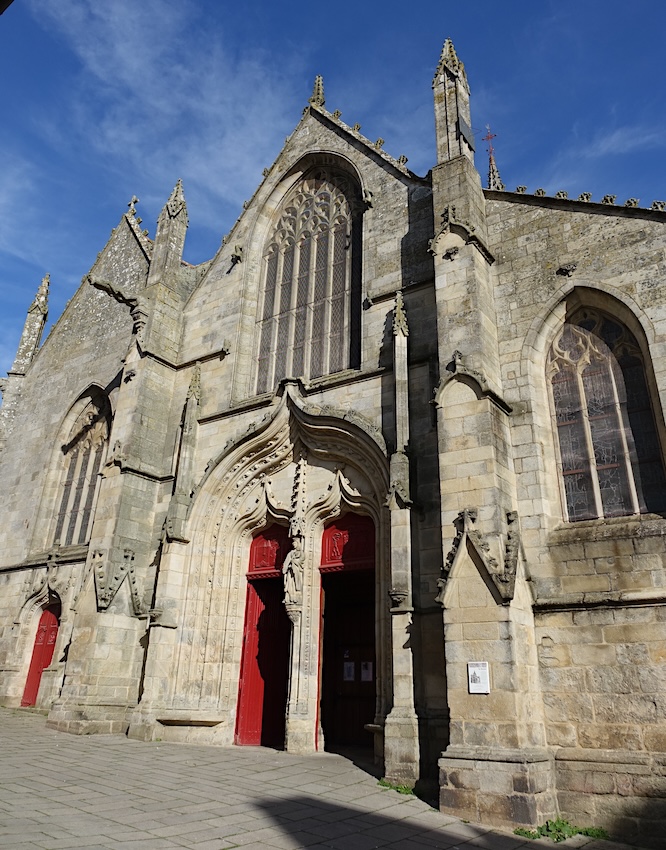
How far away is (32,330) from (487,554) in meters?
16.8

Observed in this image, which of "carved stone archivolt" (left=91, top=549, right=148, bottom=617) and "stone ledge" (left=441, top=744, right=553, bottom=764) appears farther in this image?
"carved stone archivolt" (left=91, top=549, right=148, bottom=617)

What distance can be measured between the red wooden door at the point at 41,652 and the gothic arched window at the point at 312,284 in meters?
7.27

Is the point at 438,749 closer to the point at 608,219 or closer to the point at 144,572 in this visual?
the point at 144,572

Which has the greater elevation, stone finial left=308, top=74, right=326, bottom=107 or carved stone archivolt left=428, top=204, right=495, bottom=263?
stone finial left=308, top=74, right=326, bottom=107

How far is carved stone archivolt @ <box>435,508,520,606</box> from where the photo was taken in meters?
7.78

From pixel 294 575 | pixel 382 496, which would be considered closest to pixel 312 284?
pixel 382 496

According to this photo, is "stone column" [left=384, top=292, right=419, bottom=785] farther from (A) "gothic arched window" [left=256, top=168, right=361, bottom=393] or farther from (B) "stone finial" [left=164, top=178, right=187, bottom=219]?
(B) "stone finial" [left=164, top=178, right=187, bottom=219]

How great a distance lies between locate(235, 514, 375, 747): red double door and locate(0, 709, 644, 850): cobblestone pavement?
2.09m

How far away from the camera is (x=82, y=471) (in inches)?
652

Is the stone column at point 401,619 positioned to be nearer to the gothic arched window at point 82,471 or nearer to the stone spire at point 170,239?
the stone spire at point 170,239

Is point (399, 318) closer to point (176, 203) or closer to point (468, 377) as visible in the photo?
point (468, 377)

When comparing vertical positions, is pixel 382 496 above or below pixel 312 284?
below

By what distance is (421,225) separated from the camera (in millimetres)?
12094

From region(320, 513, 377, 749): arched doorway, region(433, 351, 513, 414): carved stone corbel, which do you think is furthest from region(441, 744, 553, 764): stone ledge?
region(433, 351, 513, 414): carved stone corbel
